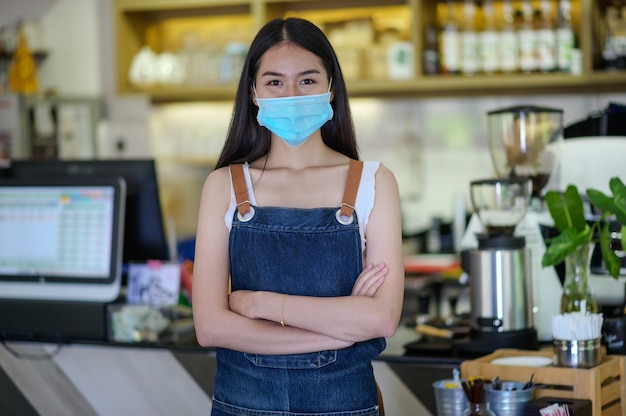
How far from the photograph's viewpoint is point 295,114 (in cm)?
201

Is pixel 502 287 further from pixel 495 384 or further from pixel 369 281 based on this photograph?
pixel 369 281

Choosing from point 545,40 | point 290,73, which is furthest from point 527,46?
Result: point 290,73

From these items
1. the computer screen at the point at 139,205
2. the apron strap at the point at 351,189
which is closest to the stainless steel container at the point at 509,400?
the apron strap at the point at 351,189

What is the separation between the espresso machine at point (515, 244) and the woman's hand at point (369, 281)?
27.0 inches

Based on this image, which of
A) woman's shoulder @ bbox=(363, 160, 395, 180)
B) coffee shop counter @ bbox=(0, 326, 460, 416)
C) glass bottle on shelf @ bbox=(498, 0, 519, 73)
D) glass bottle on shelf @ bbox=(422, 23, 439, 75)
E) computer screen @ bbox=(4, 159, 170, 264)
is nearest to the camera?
woman's shoulder @ bbox=(363, 160, 395, 180)

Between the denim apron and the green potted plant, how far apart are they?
25.2 inches

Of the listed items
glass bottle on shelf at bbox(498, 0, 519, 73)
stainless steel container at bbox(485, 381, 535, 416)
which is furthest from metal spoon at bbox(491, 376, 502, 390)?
glass bottle on shelf at bbox(498, 0, 519, 73)

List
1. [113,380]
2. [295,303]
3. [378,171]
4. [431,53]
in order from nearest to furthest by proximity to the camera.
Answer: [295,303], [378,171], [113,380], [431,53]

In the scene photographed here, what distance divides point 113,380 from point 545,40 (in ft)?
9.70

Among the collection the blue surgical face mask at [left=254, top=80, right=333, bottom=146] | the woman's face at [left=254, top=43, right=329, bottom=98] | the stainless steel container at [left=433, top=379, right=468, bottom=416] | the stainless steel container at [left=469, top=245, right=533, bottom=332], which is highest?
the woman's face at [left=254, top=43, right=329, bottom=98]

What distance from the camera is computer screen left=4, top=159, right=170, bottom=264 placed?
324 cm

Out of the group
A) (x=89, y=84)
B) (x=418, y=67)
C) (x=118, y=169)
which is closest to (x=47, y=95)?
(x=89, y=84)

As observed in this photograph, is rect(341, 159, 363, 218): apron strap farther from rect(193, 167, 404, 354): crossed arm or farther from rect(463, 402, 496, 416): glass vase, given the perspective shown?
rect(463, 402, 496, 416): glass vase

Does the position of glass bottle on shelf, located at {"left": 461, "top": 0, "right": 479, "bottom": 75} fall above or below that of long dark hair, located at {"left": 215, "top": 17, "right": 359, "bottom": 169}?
above
